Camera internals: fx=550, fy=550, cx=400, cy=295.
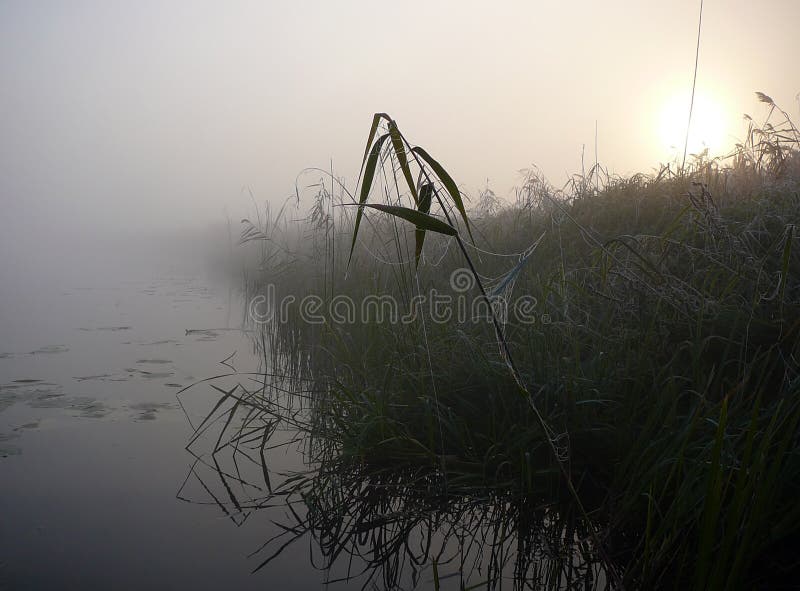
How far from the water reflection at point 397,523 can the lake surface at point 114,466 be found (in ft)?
0.24

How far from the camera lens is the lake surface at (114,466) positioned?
1.99 metres

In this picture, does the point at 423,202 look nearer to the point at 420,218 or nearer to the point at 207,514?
the point at 420,218

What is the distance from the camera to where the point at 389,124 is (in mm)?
1295

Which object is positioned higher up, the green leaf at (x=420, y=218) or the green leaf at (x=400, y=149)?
the green leaf at (x=400, y=149)

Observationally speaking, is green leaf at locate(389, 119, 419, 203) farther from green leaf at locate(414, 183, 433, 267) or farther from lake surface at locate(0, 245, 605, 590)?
lake surface at locate(0, 245, 605, 590)

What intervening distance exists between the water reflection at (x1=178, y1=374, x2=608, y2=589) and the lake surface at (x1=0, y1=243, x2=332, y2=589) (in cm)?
7

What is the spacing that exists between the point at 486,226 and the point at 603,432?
4.35m

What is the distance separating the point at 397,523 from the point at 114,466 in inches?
61.4

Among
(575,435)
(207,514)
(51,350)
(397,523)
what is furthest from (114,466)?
(51,350)

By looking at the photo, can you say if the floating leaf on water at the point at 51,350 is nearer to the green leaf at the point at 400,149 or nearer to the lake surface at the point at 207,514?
the lake surface at the point at 207,514

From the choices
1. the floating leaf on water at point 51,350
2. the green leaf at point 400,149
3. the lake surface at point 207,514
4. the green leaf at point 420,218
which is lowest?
the lake surface at point 207,514

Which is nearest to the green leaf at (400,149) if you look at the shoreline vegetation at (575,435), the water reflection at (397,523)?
the shoreline vegetation at (575,435)

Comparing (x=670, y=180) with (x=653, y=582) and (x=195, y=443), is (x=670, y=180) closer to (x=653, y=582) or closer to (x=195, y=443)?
(x=653, y=582)

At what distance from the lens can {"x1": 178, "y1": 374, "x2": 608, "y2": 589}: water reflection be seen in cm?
191
